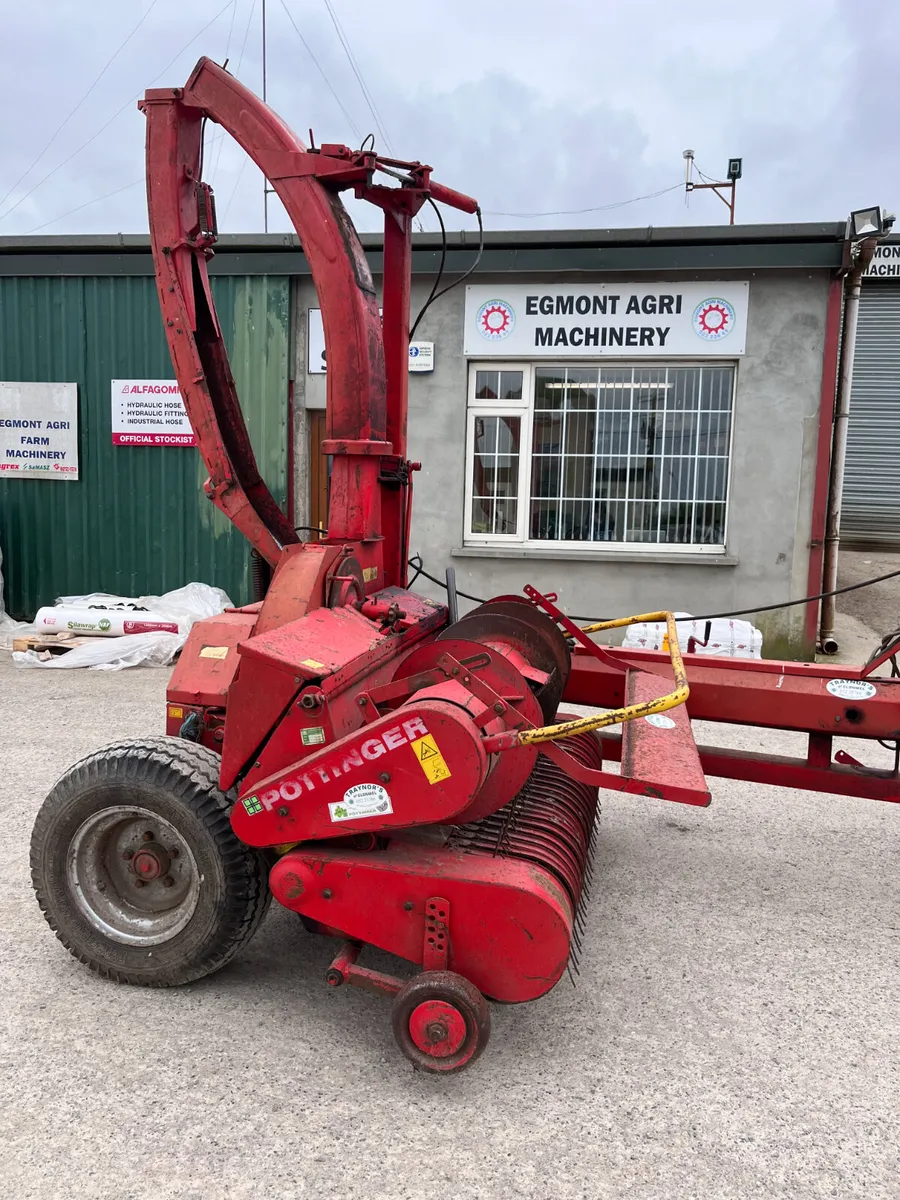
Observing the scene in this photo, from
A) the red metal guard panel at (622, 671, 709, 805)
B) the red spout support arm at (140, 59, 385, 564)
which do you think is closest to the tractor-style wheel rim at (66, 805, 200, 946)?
the red spout support arm at (140, 59, 385, 564)

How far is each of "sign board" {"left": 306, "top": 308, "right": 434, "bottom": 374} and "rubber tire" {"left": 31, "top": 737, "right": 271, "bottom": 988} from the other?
583cm

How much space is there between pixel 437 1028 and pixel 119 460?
293 inches

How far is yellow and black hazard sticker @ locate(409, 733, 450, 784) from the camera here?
2328mm

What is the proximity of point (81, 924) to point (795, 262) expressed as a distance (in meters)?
7.08

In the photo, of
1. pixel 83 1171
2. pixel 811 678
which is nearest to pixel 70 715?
pixel 83 1171

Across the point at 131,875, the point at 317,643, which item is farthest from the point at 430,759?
the point at 131,875

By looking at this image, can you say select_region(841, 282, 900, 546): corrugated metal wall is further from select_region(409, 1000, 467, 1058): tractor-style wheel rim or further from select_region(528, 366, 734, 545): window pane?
select_region(409, 1000, 467, 1058): tractor-style wheel rim

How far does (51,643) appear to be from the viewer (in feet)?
24.9

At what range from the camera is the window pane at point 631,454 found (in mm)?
7715

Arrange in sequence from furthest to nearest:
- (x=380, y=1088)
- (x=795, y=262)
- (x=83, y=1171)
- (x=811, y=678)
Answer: (x=795, y=262), (x=811, y=678), (x=380, y=1088), (x=83, y=1171)

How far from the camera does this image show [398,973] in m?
2.93

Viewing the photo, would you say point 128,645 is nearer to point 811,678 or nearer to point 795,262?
point 811,678

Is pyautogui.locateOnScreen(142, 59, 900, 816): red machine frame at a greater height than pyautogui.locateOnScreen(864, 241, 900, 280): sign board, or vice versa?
pyautogui.locateOnScreen(864, 241, 900, 280): sign board

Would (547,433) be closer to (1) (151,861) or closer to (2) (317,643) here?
(2) (317,643)
